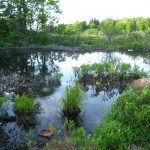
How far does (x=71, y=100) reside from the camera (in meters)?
8.35

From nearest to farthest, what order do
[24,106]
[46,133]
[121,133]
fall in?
1. [121,133]
2. [46,133]
3. [24,106]

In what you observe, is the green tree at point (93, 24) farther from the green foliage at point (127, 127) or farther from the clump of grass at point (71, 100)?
the green foliage at point (127, 127)

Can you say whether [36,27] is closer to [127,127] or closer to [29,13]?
[29,13]

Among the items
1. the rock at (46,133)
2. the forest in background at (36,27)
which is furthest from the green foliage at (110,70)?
the forest in background at (36,27)

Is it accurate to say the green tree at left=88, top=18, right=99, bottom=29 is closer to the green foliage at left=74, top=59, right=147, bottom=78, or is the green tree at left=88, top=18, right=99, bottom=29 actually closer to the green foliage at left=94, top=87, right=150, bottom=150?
the green foliage at left=74, top=59, right=147, bottom=78

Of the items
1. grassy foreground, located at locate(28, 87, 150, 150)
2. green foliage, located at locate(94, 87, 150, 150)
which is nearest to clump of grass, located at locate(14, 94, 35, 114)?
grassy foreground, located at locate(28, 87, 150, 150)

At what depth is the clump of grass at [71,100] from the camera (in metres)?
8.37

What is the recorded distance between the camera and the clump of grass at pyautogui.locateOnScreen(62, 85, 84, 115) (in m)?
8.37

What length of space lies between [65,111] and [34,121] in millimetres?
1065

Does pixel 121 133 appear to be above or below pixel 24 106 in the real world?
above

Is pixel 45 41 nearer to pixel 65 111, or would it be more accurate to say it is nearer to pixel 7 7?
pixel 7 7

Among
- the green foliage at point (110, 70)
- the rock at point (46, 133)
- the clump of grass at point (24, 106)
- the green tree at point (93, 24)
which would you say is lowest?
the rock at point (46, 133)

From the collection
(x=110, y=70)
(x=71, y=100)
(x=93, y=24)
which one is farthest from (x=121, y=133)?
(x=93, y=24)

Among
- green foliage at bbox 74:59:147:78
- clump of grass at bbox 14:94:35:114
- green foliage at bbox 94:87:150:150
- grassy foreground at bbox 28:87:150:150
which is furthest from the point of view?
green foliage at bbox 74:59:147:78
